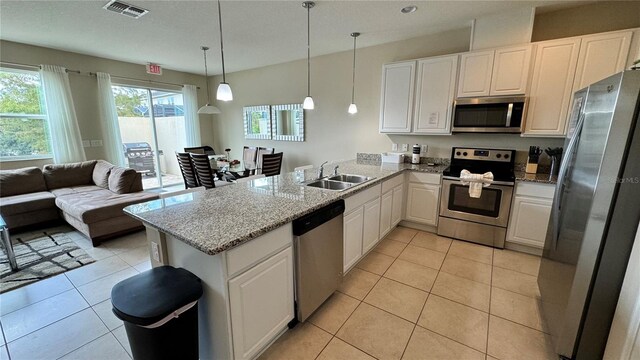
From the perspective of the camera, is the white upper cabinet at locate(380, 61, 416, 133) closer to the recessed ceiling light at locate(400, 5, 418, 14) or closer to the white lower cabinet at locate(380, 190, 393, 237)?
the recessed ceiling light at locate(400, 5, 418, 14)

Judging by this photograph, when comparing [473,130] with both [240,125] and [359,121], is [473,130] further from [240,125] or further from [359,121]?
[240,125]

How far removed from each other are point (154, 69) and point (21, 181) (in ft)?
9.22

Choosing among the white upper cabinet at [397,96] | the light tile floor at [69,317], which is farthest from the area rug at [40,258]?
the white upper cabinet at [397,96]

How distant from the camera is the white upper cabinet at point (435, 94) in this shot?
10.4 feet

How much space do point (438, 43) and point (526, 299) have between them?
3116mm

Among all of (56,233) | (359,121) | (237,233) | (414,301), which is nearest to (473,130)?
(359,121)

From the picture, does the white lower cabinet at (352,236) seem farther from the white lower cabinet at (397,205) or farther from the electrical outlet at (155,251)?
the electrical outlet at (155,251)

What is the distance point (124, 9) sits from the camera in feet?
8.85

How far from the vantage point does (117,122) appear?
4883mm

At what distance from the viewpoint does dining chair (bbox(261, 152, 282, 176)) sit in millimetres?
4020

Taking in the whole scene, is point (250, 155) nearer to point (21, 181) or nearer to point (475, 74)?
point (21, 181)

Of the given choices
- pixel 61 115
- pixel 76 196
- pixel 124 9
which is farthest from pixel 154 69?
pixel 76 196

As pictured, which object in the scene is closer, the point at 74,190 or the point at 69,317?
the point at 69,317

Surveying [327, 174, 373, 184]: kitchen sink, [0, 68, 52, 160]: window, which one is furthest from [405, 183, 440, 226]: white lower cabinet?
[0, 68, 52, 160]: window
